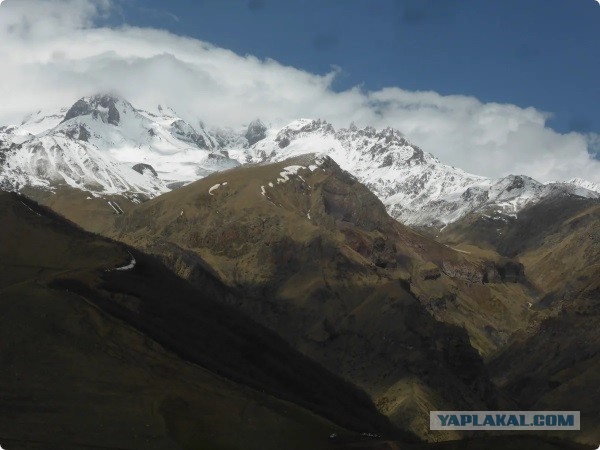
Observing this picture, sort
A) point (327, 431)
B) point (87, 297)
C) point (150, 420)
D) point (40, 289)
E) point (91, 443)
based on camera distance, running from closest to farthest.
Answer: point (91, 443)
point (150, 420)
point (327, 431)
point (40, 289)
point (87, 297)

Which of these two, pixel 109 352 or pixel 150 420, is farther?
pixel 109 352

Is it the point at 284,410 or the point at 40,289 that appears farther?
the point at 40,289

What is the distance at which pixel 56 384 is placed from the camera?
156250 mm

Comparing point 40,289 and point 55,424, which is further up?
point 40,289

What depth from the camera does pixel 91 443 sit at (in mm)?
137750

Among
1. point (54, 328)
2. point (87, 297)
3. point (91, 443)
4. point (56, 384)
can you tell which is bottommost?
point (91, 443)

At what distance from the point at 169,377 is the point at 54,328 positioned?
22025 millimetres

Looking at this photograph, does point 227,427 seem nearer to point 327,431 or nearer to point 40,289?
point 327,431

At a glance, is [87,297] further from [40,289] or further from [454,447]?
[454,447]

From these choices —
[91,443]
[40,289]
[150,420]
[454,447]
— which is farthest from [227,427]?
[40,289]

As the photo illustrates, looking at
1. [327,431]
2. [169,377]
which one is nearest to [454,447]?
[327,431]

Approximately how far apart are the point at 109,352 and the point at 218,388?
1981 centimetres

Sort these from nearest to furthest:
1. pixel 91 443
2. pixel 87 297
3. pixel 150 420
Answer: pixel 91 443
pixel 150 420
pixel 87 297

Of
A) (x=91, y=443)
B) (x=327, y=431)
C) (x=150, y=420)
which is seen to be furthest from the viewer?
(x=327, y=431)
